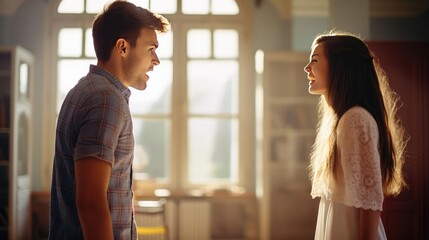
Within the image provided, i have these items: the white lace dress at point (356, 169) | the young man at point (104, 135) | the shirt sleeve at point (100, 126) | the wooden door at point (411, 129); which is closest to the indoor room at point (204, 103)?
the wooden door at point (411, 129)

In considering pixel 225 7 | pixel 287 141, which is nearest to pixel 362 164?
pixel 287 141

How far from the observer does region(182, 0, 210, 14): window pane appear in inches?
274

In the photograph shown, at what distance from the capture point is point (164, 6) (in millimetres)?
6992

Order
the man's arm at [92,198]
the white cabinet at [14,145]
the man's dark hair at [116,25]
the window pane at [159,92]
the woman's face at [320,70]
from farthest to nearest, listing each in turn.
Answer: the window pane at [159,92] < the white cabinet at [14,145] < the woman's face at [320,70] < the man's dark hair at [116,25] < the man's arm at [92,198]

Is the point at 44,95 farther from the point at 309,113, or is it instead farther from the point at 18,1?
the point at 309,113

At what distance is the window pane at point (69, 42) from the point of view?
Answer: 690cm

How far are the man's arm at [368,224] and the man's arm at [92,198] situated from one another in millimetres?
959

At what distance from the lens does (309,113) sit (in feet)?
20.6

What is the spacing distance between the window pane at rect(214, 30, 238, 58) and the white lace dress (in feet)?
16.6

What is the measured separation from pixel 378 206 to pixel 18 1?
6169 millimetres

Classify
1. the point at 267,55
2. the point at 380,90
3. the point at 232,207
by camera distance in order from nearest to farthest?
the point at 380,90 < the point at 267,55 < the point at 232,207

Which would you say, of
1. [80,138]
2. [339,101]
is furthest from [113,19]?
[339,101]

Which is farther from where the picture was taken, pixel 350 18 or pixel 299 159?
pixel 299 159

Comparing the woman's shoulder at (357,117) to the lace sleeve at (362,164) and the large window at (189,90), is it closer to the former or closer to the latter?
the lace sleeve at (362,164)
